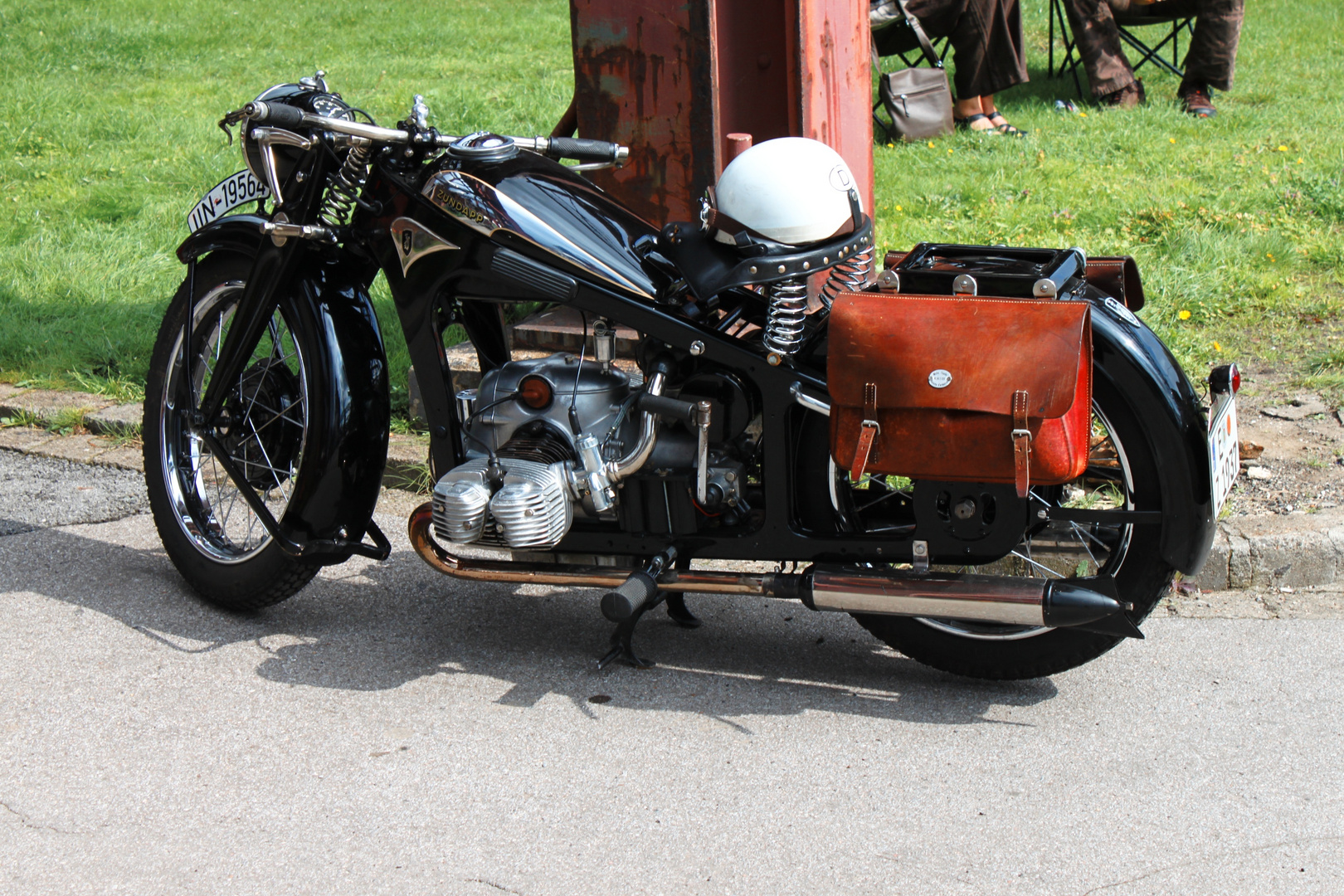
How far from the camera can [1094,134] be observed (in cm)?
794

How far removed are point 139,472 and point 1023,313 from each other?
10.8 ft

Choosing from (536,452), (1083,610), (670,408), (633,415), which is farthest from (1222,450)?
(536,452)

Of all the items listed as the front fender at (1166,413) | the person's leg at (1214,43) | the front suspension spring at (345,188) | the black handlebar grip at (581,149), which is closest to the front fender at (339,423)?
the front suspension spring at (345,188)

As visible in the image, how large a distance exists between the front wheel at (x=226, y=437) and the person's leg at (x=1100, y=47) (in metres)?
6.77

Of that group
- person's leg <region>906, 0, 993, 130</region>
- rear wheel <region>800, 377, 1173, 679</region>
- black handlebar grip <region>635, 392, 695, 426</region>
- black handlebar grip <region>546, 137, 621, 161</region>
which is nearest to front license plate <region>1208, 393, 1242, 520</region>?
rear wheel <region>800, 377, 1173, 679</region>

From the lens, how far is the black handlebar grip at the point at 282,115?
9.94 ft

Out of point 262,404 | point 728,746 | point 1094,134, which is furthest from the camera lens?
point 1094,134

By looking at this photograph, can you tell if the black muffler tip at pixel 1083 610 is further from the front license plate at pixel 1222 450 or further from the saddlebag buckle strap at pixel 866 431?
the saddlebag buckle strap at pixel 866 431

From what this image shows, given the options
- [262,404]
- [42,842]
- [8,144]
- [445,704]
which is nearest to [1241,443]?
[445,704]

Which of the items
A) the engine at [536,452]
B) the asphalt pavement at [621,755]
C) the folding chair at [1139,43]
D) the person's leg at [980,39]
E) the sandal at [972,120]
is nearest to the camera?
the asphalt pavement at [621,755]

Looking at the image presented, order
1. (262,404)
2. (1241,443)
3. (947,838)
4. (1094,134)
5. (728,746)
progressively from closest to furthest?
(947,838)
(728,746)
(262,404)
(1241,443)
(1094,134)

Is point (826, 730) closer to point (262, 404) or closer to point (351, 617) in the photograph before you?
point (351, 617)

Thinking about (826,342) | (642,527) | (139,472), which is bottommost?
(139,472)

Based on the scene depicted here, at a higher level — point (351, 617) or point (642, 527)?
point (642, 527)
